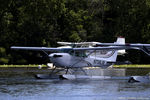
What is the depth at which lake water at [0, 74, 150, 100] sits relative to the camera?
19.3 m

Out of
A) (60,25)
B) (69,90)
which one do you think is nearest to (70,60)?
(69,90)

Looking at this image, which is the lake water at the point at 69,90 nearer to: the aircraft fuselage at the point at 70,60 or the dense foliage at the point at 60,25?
the aircraft fuselage at the point at 70,60

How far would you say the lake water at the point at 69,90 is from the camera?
19297mm

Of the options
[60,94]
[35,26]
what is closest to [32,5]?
[35,26]

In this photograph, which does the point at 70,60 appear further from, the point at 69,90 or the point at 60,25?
the point at 60,25

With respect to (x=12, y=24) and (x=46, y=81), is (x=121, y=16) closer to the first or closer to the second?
(x=12, y=24)

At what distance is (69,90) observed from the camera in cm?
2205

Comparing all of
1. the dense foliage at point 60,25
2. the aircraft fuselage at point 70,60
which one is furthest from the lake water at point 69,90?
the dense foliage at point 60,25

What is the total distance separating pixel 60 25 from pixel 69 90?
30.4m

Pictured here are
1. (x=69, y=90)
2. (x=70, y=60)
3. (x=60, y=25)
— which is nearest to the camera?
(x=69, y=90)

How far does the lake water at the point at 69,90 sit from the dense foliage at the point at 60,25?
76.0ft

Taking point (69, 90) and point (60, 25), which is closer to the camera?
point (69, 90)

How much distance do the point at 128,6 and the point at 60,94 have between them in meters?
32.1

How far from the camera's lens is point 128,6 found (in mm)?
51406
